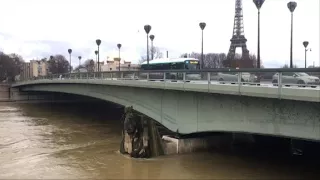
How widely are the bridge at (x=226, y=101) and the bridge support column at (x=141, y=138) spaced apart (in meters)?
1.33

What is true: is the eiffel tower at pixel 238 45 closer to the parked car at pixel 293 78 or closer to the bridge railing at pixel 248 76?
the bridge railing at pixel 248 76

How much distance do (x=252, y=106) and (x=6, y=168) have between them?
14327mm

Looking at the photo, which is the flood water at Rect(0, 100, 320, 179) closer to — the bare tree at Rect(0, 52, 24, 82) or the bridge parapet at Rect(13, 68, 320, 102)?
the bridge parapet at Rect(13, 68, 320, 102)

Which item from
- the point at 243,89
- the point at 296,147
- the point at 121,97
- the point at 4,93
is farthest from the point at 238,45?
the point at 4,93

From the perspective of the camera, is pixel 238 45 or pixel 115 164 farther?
pixel 238 45

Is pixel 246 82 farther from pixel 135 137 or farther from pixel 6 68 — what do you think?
pixel 6 68

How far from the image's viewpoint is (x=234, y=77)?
1850 centimetres

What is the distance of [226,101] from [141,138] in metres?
6.52

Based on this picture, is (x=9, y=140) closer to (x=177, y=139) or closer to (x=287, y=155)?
(x=177, y=139)

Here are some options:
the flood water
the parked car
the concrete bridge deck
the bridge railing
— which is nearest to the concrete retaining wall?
the flood water

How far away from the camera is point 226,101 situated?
19406 millimetres

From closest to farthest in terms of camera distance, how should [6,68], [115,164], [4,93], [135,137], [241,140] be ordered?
1. [115,164]
2. [135,137]
3. [241,140]
4. [4,93]
5. [6,68]

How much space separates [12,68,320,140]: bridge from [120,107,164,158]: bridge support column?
133 centimetres

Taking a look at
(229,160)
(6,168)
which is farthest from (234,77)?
(6,168)
